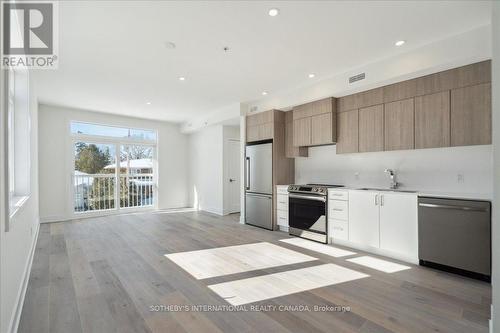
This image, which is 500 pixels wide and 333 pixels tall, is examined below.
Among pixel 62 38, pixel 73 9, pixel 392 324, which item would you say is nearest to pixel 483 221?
pixel 392 324

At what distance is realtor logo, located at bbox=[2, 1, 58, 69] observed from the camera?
93.1 inches

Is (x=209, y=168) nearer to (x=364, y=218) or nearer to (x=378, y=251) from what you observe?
(x=364, y=218)

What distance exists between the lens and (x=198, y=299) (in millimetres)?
2428

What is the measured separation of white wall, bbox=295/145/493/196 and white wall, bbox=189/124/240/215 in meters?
2.66

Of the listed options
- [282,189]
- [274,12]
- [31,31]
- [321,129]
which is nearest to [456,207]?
[321,129]

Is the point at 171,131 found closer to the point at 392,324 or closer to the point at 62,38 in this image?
the point at 62,38

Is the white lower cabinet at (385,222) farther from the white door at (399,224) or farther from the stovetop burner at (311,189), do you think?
the stovetop burner at (311,189)

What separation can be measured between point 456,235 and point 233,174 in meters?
5.23

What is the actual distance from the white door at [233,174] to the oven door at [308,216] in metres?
2.59

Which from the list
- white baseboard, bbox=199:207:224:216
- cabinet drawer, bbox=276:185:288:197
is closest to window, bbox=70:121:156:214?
white baseboard, bbox=199:207:224:216

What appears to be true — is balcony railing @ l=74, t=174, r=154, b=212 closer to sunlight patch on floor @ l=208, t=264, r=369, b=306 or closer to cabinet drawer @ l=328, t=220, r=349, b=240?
sunlight patch on floor @ l=208, t=264, r=369, b=306

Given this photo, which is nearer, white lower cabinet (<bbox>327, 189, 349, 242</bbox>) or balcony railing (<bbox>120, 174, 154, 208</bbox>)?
white lower cabinet (<bbox>327, 189, 349, 242</bbox>)

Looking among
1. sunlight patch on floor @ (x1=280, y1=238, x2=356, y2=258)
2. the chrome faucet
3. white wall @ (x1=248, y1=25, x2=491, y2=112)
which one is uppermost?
white wall @ (x1=248, y1=25, x2=491, y2=112)

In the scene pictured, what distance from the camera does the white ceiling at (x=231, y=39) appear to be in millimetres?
2492
